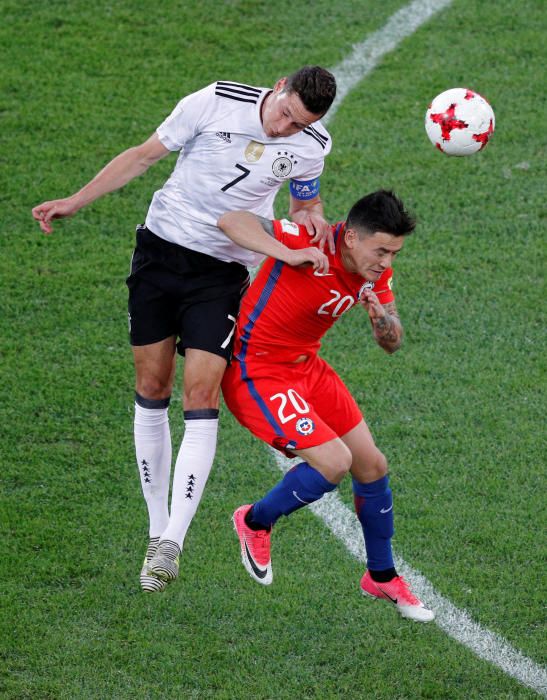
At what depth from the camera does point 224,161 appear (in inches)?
253

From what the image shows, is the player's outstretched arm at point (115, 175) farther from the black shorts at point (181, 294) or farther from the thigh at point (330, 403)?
the thigh at point (330, 403)

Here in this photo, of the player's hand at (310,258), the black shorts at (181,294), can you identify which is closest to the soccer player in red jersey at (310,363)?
the player's hand at (310,258)

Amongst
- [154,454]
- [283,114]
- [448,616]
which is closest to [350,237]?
[283,114]

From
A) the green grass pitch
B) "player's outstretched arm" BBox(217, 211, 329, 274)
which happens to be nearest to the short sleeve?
"player's outstretched arm" BBox(217, 211, 329, 274)

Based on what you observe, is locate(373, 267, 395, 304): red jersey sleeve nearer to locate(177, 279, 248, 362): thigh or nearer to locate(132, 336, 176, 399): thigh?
locate(177, 279, 248, 362): thigh

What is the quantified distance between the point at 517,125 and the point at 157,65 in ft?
11.7

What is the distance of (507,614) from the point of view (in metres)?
7.12

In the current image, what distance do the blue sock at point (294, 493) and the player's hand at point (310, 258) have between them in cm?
102

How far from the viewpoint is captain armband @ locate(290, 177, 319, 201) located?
6570 millimetres

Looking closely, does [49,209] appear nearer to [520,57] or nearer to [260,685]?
[260,685]

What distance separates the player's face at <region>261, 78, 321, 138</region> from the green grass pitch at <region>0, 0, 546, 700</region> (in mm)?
2702

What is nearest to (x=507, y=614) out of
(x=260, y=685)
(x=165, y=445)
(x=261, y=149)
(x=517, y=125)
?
(x=260, y=685)

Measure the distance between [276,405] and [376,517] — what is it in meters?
0.89

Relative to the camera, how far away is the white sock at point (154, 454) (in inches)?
267
